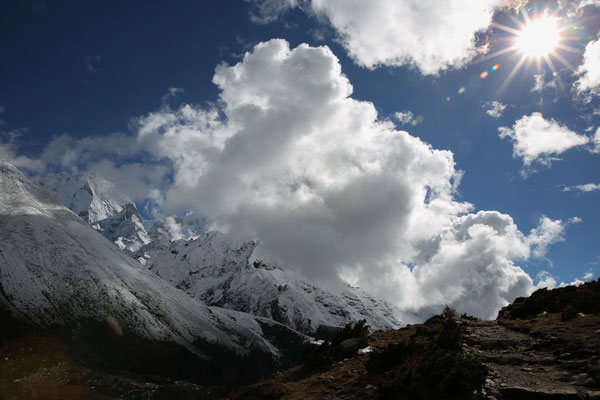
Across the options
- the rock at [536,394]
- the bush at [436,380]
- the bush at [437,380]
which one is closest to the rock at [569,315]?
the bush at [436,380]

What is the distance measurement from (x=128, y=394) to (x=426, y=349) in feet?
90.6

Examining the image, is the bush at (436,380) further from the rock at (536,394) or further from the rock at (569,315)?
the rock at (569,315)

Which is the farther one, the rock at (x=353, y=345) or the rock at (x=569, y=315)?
the rock at (x=353, y=345)

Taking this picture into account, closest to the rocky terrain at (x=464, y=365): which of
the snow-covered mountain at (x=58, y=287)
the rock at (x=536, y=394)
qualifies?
the rock at (x=536, y=394)

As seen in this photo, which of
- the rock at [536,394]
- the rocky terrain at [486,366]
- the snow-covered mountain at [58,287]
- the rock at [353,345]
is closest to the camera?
the rock at [536,394]

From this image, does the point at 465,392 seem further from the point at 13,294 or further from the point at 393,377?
the point at 13,294

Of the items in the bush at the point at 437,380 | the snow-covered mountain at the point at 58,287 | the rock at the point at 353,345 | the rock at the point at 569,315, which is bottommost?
the bush at the point at 437,380

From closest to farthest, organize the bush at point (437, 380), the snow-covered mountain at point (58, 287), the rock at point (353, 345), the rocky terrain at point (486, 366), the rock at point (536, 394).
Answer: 1. the rock at point (536, 394)
2. the bush at point (437, 380)
3. the rocky terrain at point (486, 366)
4. the rock at point (353, 345)
5. the snow-covered mountain at point (58, 287)

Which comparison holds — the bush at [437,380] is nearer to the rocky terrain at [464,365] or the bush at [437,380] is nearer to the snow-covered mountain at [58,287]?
the rocky terrain at [464,365]

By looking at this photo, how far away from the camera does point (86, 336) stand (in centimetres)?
15212

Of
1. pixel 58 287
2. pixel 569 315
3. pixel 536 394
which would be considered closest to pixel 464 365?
pixel 536 394

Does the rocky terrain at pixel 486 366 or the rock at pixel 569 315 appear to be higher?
the rock at pixel 569 315

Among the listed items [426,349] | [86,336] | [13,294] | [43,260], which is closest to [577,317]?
[426,349]

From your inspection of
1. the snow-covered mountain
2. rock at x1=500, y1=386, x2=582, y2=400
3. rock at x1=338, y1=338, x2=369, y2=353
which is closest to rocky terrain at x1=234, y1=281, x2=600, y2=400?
rock at x1=500, y1=386, x2=582, y2=400
